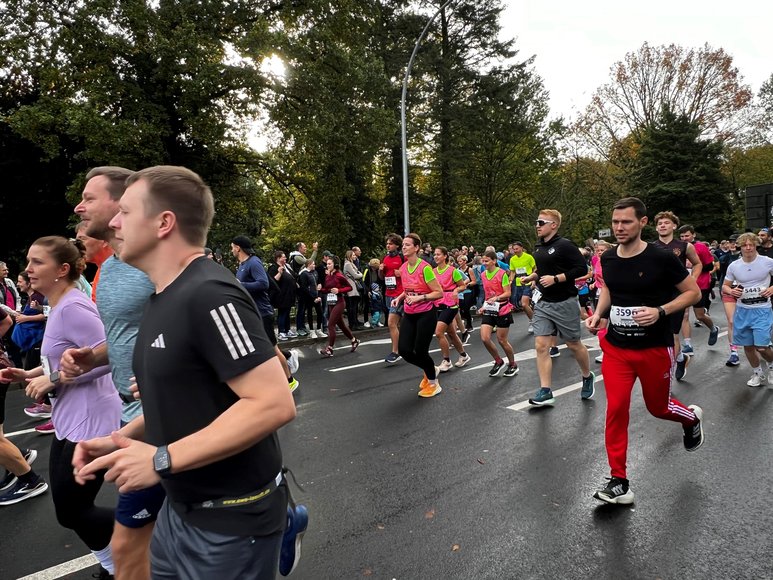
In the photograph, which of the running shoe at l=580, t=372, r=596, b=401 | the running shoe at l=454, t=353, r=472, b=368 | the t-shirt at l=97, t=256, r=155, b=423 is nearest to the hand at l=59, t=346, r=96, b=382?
the t-shirt at l=97, t=256, r=155, b=423

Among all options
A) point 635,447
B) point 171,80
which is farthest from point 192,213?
point 171,80

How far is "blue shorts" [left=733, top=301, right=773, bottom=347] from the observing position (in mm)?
6559

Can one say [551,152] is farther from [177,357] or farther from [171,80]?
[177,357]

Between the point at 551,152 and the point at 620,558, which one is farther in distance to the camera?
the point at 551,152

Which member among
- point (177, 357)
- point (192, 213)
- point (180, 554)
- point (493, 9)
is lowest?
point (180, 554)

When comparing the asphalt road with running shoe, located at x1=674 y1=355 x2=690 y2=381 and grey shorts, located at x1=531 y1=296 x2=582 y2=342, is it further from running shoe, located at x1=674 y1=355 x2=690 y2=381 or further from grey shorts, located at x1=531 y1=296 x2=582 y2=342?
grey shorts, located at x1=531 y1=296 x2=582 y2=342

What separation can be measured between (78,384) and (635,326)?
356 centimetres

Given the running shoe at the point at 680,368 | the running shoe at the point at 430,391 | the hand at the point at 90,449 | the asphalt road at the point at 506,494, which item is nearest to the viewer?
the hand at the point at 90,449

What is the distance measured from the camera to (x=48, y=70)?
49.4ft

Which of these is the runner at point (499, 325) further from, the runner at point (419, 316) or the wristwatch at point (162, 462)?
the wristwatch at point (162, 462)

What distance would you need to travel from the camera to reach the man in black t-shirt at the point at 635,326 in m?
3.76

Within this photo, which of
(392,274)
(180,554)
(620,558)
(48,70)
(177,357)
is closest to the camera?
(177,357)

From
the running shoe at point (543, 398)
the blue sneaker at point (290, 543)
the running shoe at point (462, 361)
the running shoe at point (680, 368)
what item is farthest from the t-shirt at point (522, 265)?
the blue sneaker at point (290, 543)

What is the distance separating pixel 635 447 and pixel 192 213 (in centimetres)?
455
